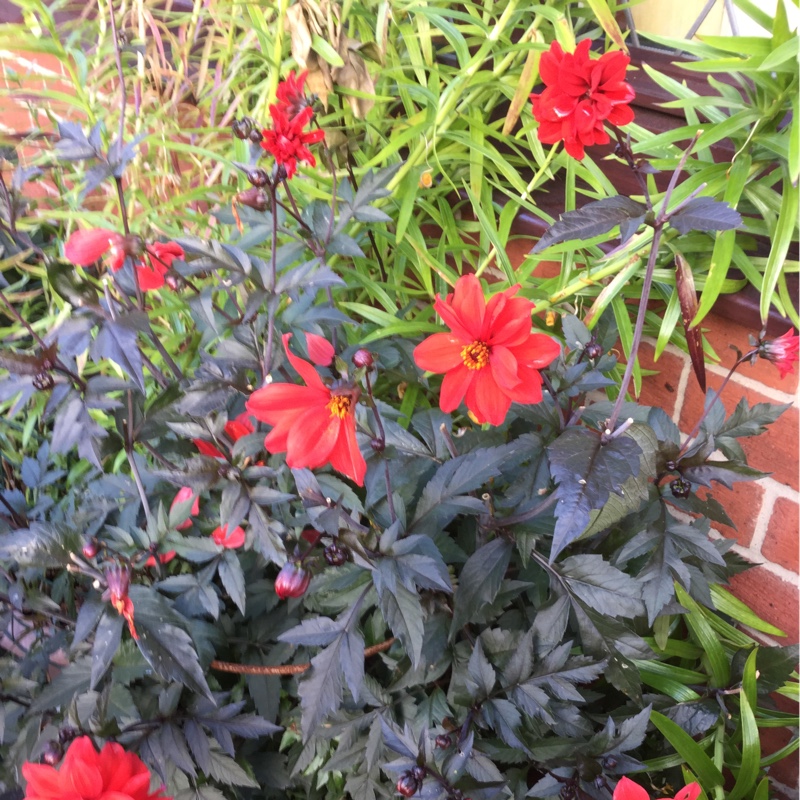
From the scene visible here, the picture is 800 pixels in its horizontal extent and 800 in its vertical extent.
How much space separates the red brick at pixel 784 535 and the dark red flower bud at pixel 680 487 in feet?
1.10

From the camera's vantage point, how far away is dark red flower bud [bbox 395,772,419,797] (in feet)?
1.35

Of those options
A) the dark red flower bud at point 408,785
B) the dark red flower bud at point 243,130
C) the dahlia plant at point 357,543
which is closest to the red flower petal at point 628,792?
the dahlia plant at point 357,543

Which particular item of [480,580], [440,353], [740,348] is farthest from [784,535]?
[440,353]

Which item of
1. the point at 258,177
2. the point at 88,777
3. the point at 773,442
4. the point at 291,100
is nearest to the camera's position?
the point at 88,777

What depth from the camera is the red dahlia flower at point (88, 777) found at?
0.40 metres

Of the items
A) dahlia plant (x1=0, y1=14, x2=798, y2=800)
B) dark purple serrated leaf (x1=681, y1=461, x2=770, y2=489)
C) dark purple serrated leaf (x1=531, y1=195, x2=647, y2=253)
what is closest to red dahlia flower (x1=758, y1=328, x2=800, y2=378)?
dahlia plant (x1=0, y1=14, x2=798, y2=800)

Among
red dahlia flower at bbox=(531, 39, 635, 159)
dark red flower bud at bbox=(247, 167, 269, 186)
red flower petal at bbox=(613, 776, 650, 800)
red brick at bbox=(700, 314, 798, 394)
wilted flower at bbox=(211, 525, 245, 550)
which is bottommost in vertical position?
wilted flower at bbox=(211, 525, 245, 550)

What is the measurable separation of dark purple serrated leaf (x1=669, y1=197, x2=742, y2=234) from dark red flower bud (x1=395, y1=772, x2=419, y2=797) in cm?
43

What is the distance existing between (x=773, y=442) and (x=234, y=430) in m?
0.68

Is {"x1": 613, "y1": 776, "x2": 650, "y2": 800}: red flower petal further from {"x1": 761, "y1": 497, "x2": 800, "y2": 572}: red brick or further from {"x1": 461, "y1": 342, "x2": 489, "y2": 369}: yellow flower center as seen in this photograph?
{"x1": 761, "y1": 497, "x2": 800, "y2": 572}: red brick

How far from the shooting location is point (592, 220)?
16.4 inches

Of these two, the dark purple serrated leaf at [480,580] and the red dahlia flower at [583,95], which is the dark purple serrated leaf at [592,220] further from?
the dark purple serrated leaf at [480,580]

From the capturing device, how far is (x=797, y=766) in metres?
0.82

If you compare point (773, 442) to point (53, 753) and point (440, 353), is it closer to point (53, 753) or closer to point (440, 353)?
point (440, 353)
